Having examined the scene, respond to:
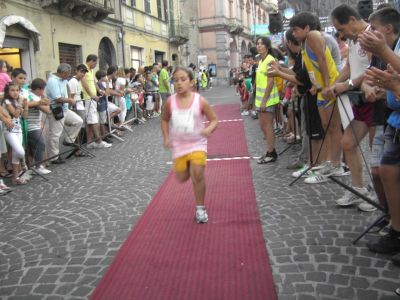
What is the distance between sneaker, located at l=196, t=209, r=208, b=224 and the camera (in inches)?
185

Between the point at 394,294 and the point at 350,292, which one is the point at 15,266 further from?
the point at 394,294

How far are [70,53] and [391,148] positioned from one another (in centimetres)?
1644

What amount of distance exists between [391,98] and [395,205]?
82 centimetres

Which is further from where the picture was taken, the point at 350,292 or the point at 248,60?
the point at 248,60

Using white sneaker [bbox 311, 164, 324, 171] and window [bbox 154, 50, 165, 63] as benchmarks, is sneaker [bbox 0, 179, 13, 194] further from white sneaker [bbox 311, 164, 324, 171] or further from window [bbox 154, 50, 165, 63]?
window [bbox 154, 50, 165, 63]

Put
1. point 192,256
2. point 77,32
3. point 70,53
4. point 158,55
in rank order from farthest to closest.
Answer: point 158,55
point 77,32
point 70,53
point 192,256

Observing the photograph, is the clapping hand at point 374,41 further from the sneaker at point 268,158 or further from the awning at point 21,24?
the awning at point 21,24

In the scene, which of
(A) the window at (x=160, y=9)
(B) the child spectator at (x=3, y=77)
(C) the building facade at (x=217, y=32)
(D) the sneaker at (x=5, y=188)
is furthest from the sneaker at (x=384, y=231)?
(C) the building facade at (x=217, y=32)

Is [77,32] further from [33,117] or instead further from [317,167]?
[317,167]

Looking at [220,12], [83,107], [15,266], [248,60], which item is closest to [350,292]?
[15,266]

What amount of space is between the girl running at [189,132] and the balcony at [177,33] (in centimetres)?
2685

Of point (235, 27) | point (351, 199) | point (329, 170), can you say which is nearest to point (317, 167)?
point (329, 170)

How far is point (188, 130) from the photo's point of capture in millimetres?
4605

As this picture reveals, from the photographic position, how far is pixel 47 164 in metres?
8.52
